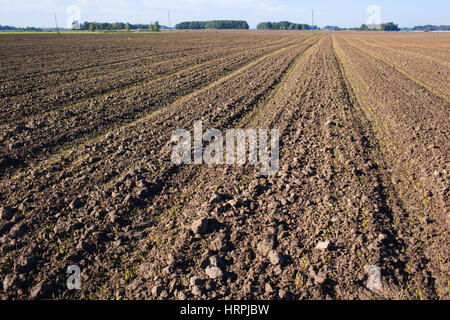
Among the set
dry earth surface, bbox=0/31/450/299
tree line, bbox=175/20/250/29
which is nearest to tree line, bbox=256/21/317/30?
tree line, bbox=175/20/250/29

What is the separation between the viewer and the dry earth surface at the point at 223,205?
3.30m

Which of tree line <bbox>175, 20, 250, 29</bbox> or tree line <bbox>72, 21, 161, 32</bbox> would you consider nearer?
tree line <bbox>72, 21, 161, 32</bbox>

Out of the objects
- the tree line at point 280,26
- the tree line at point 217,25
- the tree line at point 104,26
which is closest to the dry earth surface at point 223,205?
the tree line at point 104,26

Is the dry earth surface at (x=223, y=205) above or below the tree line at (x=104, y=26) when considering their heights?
below

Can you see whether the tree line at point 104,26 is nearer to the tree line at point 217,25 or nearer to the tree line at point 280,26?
the tree line at point 217,25

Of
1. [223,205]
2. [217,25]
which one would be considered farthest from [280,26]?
[223,205]

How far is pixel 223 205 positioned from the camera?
4.63 m

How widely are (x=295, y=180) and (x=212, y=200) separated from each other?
1.63 meters

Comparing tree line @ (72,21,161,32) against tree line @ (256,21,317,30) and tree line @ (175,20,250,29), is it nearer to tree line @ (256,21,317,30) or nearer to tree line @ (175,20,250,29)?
tree line @ (175,20,250,29)

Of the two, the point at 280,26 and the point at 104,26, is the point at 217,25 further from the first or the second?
the point at 104,26

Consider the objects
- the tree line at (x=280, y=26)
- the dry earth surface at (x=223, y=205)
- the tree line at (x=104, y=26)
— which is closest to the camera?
the dry earth surface at (x=223, y=205)

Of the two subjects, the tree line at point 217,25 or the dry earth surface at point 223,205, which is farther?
the tree line at point 217,25

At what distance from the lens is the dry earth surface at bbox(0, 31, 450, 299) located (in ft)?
10.8

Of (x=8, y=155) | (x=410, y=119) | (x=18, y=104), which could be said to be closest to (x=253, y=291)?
(x=8, y=155)
